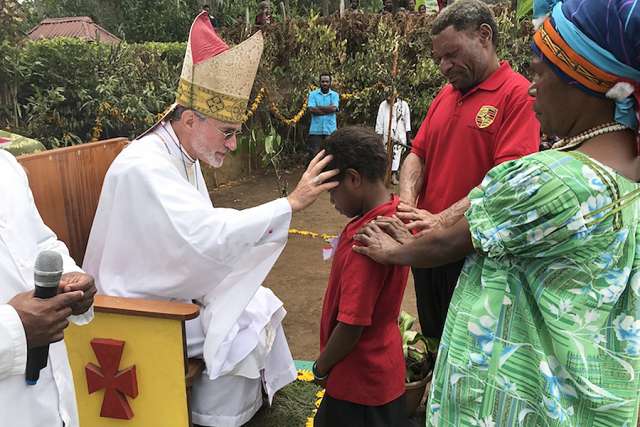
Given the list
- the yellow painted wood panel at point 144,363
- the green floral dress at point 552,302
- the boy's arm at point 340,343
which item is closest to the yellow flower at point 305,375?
the yellow painted wood panel at point 144,363

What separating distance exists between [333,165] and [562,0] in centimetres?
95

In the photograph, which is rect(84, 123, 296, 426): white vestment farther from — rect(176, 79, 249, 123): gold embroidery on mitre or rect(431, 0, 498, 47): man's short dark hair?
rect(431, 0, 498, 47): man's short dark hair

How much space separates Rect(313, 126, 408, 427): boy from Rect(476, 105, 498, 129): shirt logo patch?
607 mm

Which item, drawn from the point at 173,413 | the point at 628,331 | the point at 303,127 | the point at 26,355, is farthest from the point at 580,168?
the point at 303,127

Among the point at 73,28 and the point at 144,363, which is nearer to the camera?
the point at 144,363

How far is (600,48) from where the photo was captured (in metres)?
1.21

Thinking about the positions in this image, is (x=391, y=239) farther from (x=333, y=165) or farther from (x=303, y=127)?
(x=303, y=127)

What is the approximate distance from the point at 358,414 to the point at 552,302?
3.52 feet

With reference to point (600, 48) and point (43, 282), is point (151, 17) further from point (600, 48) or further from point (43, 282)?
point (600, 48)

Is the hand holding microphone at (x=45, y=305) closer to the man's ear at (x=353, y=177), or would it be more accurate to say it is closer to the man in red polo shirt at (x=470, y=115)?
the man's ear at (x=353, y=177)

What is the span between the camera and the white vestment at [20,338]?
1.40 m

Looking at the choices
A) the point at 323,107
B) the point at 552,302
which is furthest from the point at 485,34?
the point at 323,107

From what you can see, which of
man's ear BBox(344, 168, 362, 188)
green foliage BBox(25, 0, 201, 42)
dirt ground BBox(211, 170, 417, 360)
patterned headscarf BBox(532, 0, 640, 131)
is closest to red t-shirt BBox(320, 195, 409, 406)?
man's ear BBox(344, 168, 362, 188)

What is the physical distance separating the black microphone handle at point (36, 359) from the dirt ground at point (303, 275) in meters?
2.29
